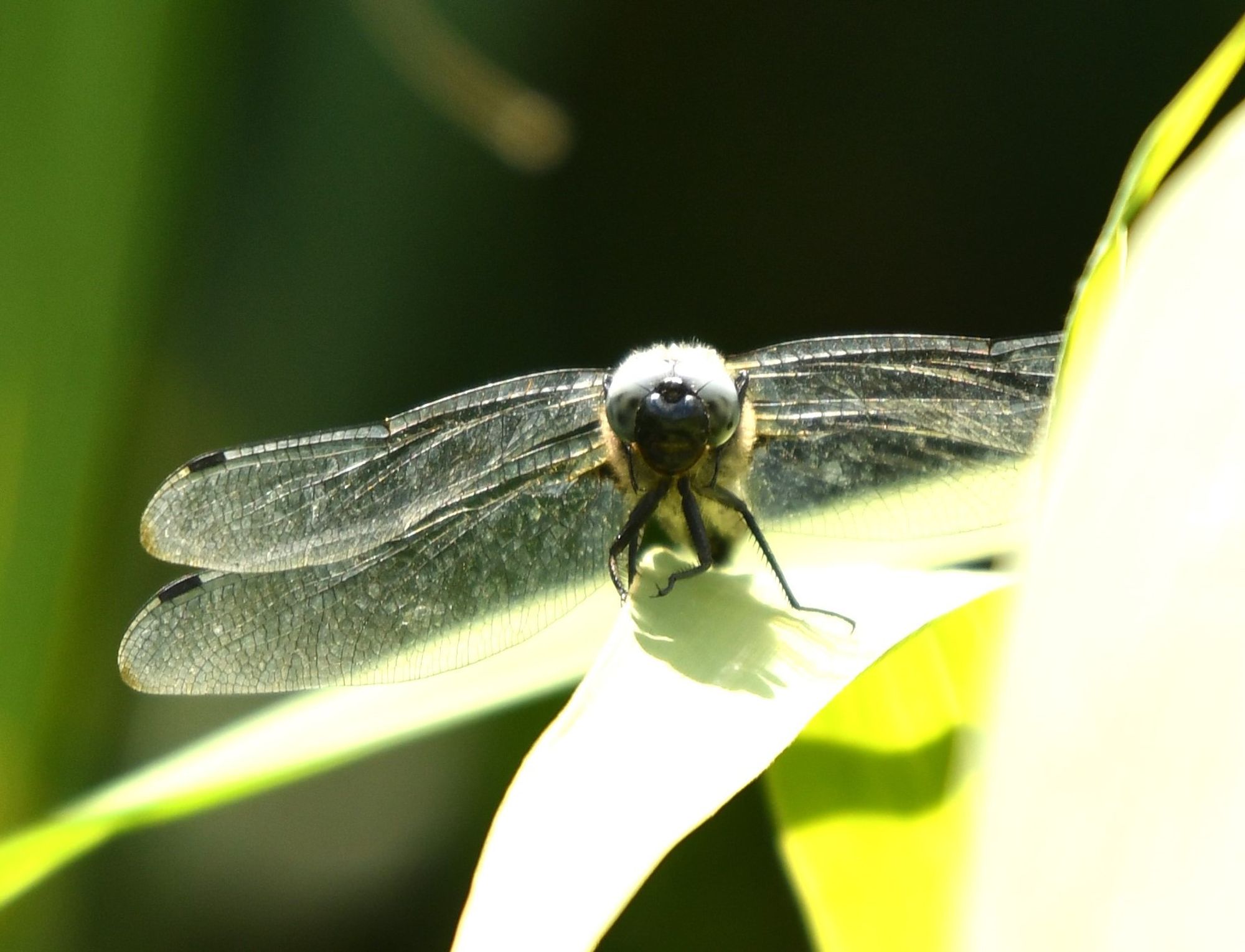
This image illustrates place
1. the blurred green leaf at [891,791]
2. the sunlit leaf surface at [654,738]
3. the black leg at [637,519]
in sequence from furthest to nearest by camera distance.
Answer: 1. the black leg at [637,519]
2. the blurred green leaf at [891,791]
3. the sunlit leaf surface at [654,738]

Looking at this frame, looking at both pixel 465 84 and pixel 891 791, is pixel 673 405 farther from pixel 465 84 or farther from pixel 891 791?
pixel 465 84

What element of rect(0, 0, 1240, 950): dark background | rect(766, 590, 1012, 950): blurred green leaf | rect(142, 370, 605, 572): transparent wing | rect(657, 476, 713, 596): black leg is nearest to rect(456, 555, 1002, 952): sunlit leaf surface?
rect(766, 590, 1012, 950): blurred green leaf

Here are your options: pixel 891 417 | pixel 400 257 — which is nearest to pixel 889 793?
pixel 891 417

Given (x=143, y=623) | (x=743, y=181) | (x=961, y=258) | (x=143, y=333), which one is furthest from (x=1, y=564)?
(x=961, y=258)

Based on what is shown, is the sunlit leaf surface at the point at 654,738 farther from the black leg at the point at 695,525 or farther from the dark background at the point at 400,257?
the dark background at the point at 400,257

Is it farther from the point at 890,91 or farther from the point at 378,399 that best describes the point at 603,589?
the point at 890,91

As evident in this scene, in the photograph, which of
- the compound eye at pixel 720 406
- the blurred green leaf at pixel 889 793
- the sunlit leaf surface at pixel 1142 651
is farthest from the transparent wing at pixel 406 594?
the sunlit leaf surface at pixel 1142 651
